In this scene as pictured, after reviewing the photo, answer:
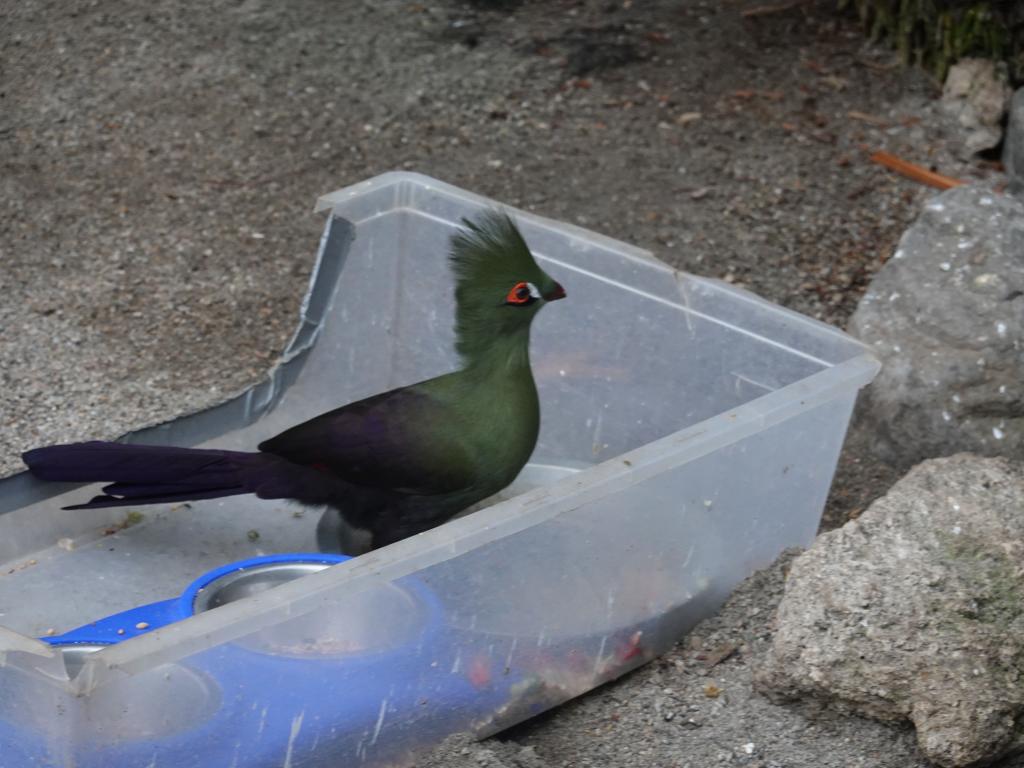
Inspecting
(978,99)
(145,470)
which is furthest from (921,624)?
(978,99)

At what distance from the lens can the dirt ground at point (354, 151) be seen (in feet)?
11.1

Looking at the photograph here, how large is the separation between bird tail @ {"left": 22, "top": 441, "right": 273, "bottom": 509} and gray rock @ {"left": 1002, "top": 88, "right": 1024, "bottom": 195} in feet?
8.62

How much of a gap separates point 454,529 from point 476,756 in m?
0.35

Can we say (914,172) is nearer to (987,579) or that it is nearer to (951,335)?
(951,335)

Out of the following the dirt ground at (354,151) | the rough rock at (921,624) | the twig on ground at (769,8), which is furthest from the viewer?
the twig on ground at (769,8)

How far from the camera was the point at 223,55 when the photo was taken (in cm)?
464

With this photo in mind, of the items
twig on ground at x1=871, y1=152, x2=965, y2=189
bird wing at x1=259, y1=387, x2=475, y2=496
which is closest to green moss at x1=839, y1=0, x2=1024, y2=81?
twig on ground at x1=871, y1=152, x2=965, y2=189

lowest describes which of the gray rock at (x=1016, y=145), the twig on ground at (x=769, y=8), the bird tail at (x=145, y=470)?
the bird tail at (x=145, y=470)

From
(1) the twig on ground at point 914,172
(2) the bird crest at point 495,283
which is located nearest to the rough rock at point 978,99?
(1) the twig on ground at point 914,172

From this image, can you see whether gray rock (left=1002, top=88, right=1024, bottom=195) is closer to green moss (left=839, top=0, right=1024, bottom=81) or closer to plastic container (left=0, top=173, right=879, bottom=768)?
green moss (left=839, top=0, right=1024, bottom=81)

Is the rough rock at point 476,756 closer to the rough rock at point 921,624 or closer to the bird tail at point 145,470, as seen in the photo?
the rough rock at point 921,624

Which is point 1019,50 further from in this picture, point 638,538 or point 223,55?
point 638,538

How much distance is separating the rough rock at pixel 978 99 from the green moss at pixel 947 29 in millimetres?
41

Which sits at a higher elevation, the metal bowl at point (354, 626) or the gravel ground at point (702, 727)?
the metal bowl at point (354, 626)
